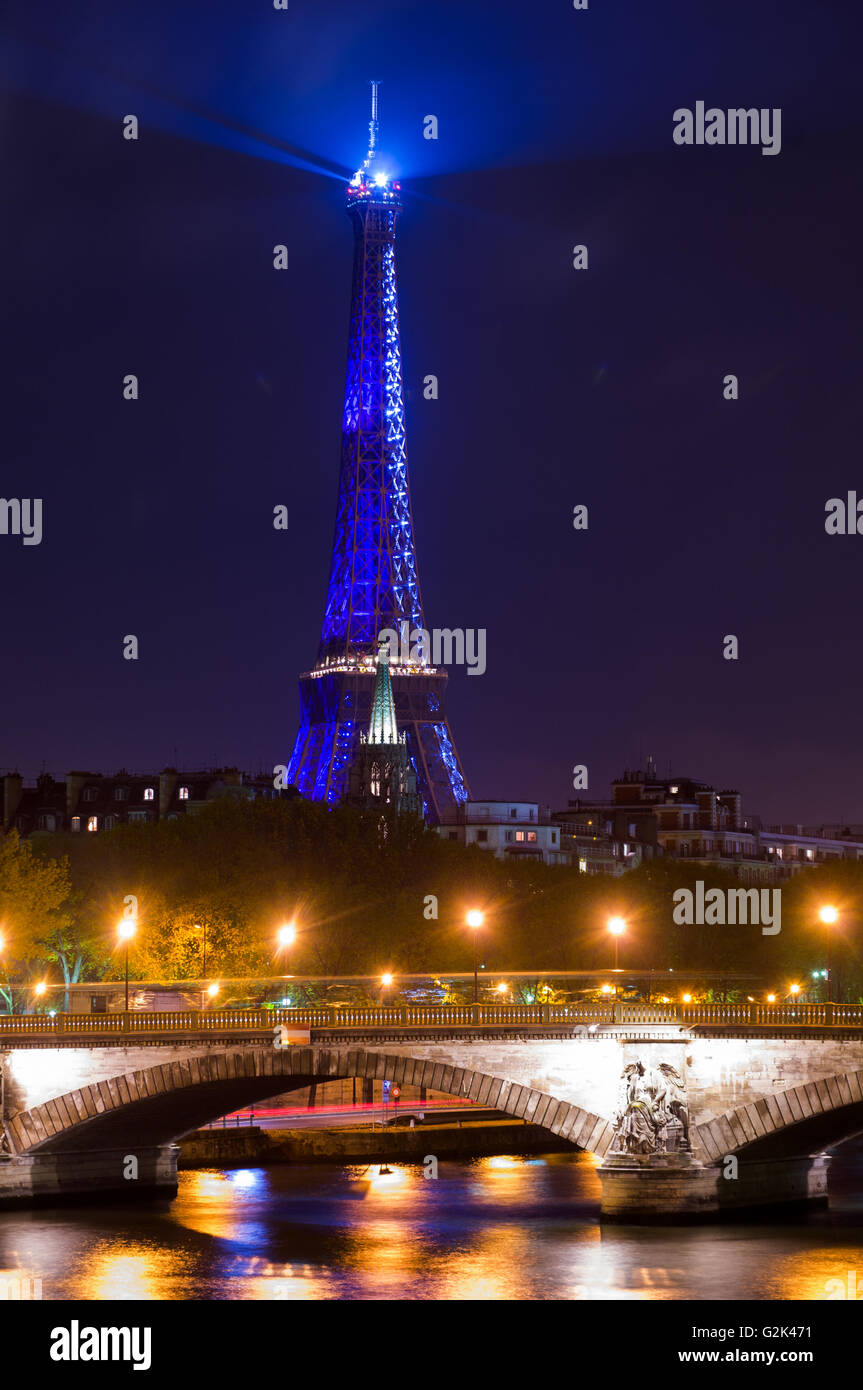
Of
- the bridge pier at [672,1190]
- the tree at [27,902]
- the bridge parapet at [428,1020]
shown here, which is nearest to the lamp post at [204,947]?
the tree at [27,902]

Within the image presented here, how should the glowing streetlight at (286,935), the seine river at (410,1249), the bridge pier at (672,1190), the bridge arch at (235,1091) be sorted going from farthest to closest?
1. the glowing streetlight at (286,935)
2. the bridge arch at (235,1091)
3. the bridge pier at (672,1190)
4. the seine river at (410,1249)

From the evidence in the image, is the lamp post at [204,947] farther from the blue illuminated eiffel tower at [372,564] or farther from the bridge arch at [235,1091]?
the blue illuminated eiffel tower at [372,564]

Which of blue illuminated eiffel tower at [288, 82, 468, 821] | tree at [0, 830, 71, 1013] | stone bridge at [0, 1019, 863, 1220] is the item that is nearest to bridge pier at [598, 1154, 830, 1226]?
stone bridge at [0, 1019, 863, 1220]

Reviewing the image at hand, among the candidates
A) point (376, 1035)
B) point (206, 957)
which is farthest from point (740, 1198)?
point (206, 957)

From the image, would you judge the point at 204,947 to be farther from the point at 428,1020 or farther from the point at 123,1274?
the point at 123,1274

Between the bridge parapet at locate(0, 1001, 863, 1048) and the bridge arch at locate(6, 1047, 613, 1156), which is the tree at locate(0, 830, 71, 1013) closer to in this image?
the bridge arch at locate(6, 1047, 613, 1156)
